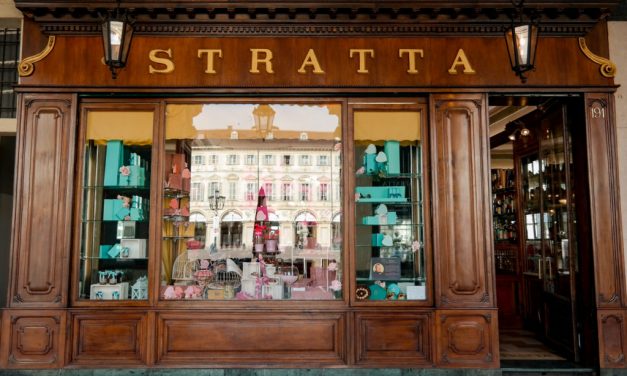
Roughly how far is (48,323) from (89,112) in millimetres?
2396

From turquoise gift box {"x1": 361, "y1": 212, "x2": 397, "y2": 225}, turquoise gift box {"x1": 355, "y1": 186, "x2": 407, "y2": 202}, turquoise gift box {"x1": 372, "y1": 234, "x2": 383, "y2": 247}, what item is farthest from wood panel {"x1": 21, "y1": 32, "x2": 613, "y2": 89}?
turquoise gift box {"x1": 372, "y1": 234, "x2": 383, "y2": 247}

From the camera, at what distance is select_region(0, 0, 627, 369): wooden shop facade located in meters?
5.22

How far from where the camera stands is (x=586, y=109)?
17.7 ft

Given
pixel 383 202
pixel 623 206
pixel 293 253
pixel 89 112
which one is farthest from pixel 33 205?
pixel 623 206

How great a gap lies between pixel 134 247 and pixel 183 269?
0.61m

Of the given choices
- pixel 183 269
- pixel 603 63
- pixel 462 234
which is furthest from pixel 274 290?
pixel 603 63

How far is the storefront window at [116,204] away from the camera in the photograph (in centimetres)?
547

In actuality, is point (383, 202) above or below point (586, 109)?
below

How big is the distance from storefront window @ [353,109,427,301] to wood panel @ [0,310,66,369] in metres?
3.34

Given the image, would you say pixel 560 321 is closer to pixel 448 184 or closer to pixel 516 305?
pixel 516 305

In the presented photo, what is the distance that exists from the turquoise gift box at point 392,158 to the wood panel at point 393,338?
65.0 inches

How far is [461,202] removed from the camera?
17.5ft

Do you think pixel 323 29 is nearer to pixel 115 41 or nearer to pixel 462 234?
pixel 115 41

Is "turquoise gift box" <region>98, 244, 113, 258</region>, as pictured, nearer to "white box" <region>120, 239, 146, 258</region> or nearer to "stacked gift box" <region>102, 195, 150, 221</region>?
"white box" <region>120, 239, 146, 258</region>
